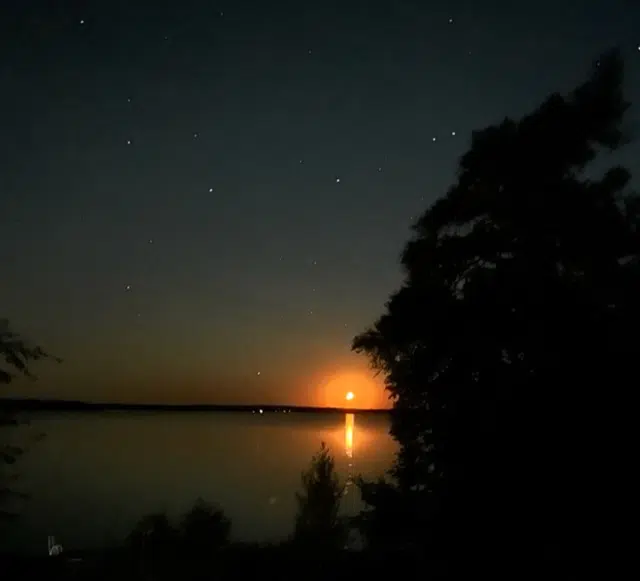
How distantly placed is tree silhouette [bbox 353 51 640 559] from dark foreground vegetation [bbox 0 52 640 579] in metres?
0.02

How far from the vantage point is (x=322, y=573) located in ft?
28.6

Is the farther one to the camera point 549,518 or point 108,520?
point 108,520

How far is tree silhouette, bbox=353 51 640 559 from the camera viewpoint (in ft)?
21.1

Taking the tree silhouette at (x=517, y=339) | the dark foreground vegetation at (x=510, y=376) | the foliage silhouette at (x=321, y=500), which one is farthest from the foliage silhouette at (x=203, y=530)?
the tree silhouette at (x=517, y=339)

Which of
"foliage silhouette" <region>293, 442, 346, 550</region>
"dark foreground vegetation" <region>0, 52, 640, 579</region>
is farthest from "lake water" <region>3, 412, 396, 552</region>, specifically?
"dark foreground vegetation" <region>0, 52, 640, 579</region>

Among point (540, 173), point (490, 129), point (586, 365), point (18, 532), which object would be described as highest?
point (490, 129)

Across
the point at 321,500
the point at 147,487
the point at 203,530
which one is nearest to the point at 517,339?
the point at 203,530

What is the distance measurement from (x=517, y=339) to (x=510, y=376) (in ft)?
1.67

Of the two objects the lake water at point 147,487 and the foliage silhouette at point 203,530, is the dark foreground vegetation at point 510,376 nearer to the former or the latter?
the foliage silhouette at point 203,530

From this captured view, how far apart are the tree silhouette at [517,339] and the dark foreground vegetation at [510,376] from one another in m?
0.02

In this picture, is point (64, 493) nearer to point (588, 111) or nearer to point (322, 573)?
point (322, 573)

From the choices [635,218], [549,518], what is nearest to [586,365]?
[549,518]

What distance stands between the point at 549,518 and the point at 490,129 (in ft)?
19.1

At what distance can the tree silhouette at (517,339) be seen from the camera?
21.1 ft
